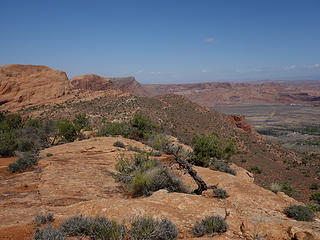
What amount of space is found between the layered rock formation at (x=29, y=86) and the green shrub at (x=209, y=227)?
160 feet

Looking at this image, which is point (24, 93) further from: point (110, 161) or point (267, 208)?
point (267, 208)

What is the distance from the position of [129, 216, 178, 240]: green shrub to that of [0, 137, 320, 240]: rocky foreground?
44 centimetres

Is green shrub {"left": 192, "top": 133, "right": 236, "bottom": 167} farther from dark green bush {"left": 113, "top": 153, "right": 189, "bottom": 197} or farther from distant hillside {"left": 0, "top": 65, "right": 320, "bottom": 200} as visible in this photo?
distant hillside {"left": 0, "top": 65, "right": 320, "bottom": 200}

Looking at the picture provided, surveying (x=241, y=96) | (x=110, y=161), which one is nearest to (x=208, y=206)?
(x=110, y=161)

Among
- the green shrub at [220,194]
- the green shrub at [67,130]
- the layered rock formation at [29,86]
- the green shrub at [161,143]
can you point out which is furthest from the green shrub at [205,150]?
the layered rock formation at [29,86]

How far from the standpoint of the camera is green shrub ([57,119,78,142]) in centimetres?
2075

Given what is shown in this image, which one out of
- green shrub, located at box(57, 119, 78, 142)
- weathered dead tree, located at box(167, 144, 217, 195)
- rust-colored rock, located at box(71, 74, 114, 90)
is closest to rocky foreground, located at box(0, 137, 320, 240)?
weathered dead tree, located at box(167, 144, 217, 195)

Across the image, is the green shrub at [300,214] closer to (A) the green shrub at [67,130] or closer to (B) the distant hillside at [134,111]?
(A) the green shrub at [67,130]

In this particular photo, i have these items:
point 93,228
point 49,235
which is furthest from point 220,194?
point 49,235

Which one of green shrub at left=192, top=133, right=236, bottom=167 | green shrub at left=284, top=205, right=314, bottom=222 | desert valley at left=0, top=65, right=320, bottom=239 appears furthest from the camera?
green shrub at left=192, top=133, right=236, bottom=167

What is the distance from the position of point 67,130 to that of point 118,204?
18036 millimetres

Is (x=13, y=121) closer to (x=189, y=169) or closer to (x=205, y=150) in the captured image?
(x=205, y=150)

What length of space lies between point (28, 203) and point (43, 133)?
16803 millimetres

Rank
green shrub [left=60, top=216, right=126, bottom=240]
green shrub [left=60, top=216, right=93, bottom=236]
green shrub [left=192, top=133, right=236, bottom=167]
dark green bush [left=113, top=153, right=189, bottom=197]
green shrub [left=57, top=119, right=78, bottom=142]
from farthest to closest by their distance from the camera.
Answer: green shrub [left=57, top=119, right=78, bottom=142] → green shrub [left=192, top=133, right=236, bottom=167] → dark green bush [left=113, top=153, right=189, bottom=197] → green shrub [left=60, top=216, right=93, bottom=236] → green shrub [left=60, top=216, right=126, bottom=240]
